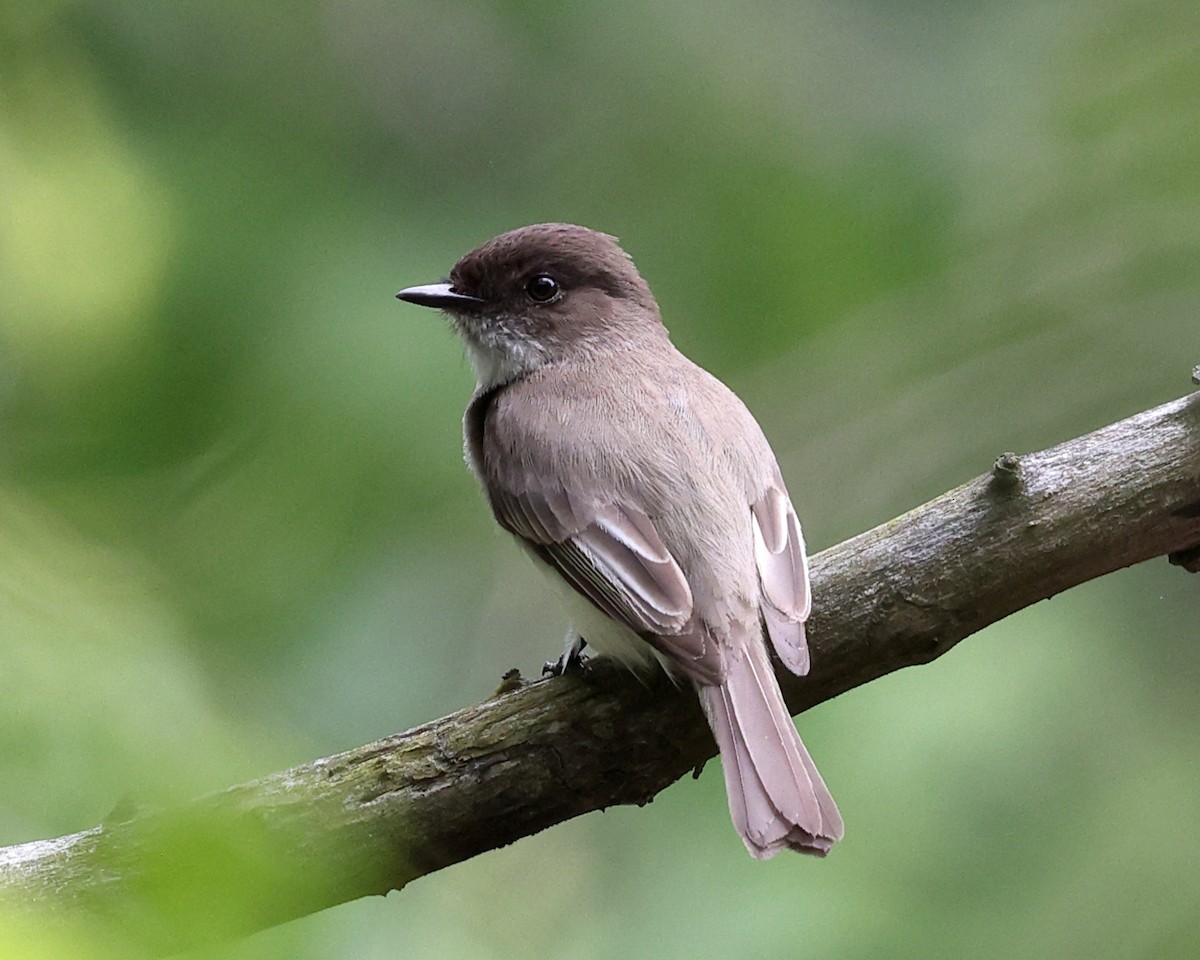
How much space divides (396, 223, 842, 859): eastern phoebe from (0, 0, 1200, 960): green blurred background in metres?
0.21

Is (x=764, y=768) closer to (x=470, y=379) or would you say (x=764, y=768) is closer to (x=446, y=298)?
(x=470, y=379)

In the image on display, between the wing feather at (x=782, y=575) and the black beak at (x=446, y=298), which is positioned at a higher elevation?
the black beak at (x=446, y=298)

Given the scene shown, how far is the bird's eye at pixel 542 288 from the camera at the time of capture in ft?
13.2

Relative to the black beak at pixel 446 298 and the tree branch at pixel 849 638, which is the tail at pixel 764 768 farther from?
the black beak at pixel 446 298

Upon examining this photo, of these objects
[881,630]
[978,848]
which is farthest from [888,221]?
[978,848]

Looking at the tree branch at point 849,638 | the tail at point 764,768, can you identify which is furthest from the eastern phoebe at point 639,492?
the tree branch at point 849,638


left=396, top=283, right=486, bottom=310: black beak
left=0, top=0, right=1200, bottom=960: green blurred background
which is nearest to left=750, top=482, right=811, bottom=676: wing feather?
left=0, top=0, right=1200, bottom=960: green blurred background

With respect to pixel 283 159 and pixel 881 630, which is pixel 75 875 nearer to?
pixel 283 159

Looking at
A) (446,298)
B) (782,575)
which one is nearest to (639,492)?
(782,575)

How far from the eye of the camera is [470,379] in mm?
2979

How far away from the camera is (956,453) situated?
358 cm

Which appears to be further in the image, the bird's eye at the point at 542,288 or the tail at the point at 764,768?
the bird's eye at the point at 542,288

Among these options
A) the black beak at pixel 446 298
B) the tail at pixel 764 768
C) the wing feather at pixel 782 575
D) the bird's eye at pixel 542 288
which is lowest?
the tail at pixel 764 768

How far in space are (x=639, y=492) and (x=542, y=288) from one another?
117 cm
